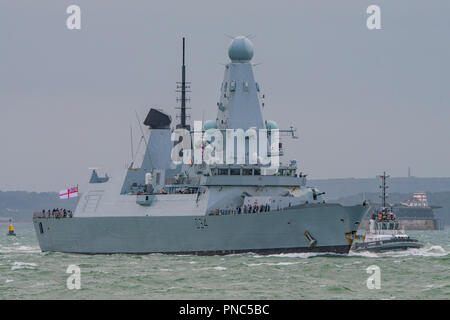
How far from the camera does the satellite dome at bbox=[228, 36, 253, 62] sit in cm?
5659

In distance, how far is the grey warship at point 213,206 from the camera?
167 feet

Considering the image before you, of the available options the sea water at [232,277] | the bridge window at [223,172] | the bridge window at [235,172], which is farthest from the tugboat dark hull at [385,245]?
the bridge window at [223,172]

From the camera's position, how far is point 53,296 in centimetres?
3491

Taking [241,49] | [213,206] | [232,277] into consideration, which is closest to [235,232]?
[213,206]

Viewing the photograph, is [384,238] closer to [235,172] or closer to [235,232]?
[235,172]

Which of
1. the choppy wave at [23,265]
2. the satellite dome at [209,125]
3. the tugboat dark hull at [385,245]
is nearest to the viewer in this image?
the choppy wave at [23,265]

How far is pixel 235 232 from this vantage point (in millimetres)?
51906

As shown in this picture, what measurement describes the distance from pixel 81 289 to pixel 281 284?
7421mm

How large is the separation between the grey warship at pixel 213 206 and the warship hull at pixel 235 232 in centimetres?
5

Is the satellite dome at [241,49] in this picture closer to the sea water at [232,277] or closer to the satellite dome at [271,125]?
the satellite dome at [271,125]

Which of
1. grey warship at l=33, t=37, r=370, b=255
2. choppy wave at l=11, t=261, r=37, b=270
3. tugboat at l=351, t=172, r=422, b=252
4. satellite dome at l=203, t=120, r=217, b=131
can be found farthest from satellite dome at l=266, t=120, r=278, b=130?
choppy wave at l=11, t=261, r=37, b=270

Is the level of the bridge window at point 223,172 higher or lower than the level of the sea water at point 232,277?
higher

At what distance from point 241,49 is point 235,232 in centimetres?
1106
